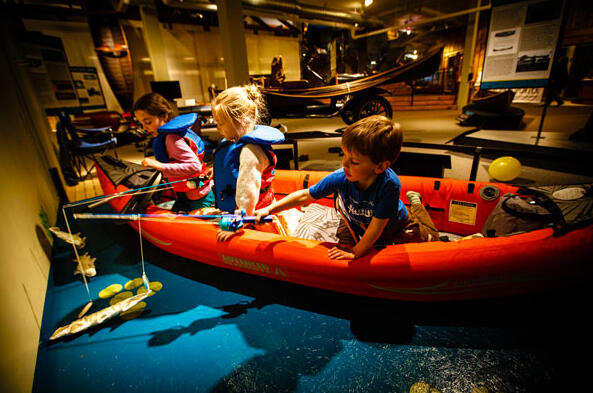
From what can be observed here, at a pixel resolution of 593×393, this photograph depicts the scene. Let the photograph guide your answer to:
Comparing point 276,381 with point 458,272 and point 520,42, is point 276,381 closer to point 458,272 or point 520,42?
point 458,272

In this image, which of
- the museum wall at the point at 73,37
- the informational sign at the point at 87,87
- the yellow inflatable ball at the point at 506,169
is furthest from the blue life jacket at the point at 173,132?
the museum wall at the point at 73,37

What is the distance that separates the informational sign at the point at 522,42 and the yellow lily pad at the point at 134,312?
537 centimetres

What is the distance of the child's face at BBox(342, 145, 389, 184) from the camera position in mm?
1236

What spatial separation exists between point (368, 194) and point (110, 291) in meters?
2.03

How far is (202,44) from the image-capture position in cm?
984

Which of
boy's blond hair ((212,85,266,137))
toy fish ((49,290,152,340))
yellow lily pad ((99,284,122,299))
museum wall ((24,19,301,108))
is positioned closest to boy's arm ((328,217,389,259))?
boy's blond hair ((212,85,266,137))

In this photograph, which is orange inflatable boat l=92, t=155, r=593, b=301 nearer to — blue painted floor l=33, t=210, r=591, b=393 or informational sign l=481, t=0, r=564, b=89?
blue painted floor l=33, t=210, r=591, b=393

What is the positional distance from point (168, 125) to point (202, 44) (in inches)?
387

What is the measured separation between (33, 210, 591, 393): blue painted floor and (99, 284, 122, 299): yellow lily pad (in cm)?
6

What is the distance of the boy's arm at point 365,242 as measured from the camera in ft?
4.50

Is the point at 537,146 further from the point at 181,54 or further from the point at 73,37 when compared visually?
the point at 73,37

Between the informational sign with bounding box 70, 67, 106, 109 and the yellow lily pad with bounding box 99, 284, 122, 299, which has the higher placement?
the informational sign with bounding box 70, 67, 106, 109

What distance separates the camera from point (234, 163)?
159cm

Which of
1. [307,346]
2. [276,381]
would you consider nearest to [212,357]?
[276,381]
